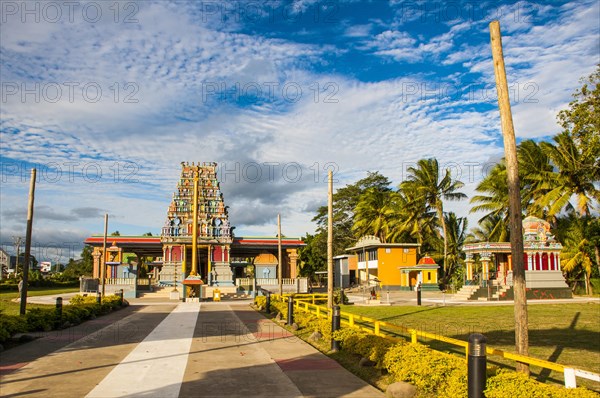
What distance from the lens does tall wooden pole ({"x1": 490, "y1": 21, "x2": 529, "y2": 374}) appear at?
29.6 ft

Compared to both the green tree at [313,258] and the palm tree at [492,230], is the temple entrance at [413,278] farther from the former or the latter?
the green tree at [313,258]

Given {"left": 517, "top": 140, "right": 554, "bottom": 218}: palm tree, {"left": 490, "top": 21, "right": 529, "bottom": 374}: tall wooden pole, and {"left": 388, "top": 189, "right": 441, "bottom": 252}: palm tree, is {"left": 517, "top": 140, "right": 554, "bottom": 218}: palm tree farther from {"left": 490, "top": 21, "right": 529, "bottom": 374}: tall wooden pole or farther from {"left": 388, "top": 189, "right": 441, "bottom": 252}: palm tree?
{"left": 490, "top": 21, "right": 529, "bottom": 374}: tall wooden pole

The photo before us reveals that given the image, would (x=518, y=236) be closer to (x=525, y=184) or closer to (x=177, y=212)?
(x=525, y=184)

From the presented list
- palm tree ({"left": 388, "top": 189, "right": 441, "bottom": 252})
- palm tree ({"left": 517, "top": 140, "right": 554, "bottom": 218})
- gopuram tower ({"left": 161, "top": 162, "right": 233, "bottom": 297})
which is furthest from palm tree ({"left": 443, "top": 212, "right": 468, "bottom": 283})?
gopuram tower ({"left": 161, "top": 162, "right": 233, "bottom": 297})

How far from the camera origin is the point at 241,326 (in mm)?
20594

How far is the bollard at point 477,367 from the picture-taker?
7.17 meters

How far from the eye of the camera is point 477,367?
7207 millimetres

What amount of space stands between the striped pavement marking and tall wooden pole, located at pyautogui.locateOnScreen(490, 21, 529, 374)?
20.0 ft

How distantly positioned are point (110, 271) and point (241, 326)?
157ft

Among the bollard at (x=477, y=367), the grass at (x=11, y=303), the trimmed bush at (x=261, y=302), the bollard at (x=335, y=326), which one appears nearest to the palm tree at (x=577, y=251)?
the trimmed bush at (x=261, y=302)

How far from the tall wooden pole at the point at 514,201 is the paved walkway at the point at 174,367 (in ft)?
9.11

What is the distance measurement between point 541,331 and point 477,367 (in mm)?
13041

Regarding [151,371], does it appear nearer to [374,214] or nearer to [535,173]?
[535,173]

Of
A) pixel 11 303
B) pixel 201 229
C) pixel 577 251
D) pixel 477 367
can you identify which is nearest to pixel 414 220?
pixel 577 251
